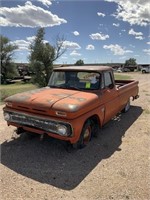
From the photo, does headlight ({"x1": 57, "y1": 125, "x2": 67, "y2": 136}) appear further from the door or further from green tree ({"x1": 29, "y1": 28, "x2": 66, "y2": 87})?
green tree ({"x1": 29, "y1": 28, "x2": 66, "y2": 87})

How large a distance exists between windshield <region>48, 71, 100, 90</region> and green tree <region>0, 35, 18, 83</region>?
38.1 metres

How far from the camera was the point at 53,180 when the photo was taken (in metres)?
3.88

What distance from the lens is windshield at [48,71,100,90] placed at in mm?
5793

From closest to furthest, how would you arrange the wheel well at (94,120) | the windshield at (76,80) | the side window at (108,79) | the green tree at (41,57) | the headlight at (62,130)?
the headlight at (62,130), the wheel well at (94,120), the windshield at (76,80), the side window at (108,79), the green tree at (41,57)

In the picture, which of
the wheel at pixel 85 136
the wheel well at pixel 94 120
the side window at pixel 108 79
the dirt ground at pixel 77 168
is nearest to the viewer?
the dirt ground at pixel 77 168

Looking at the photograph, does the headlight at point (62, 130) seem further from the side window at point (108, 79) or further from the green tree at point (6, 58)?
the green tree at point (6, 58)

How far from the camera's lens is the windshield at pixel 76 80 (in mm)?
5793

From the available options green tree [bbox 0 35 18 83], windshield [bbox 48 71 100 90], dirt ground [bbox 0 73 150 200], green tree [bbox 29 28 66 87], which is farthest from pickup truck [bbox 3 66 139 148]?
green tree [bbox 0 35 18 83]

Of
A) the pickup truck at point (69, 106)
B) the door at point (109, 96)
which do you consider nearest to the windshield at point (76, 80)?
the pickup truck at point (69, 106)

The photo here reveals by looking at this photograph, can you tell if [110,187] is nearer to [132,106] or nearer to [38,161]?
[38,161]

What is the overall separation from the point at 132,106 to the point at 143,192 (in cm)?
618

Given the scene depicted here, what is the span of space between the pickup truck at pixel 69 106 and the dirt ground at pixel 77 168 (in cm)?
41

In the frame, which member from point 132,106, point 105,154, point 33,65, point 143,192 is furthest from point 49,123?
point 33,65

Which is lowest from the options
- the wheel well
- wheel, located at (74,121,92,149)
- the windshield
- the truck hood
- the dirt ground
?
the dirt ground
